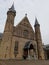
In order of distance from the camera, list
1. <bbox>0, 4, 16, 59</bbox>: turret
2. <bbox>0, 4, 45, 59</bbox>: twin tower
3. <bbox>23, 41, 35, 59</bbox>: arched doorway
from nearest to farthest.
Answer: <bbox>0, 4, 16, 59</bbox>: turret
<bbox>0, 4, 45, 59</bbox>: twin tower
<bbox>23, 41, 35, 59</bbox>: arched doorway

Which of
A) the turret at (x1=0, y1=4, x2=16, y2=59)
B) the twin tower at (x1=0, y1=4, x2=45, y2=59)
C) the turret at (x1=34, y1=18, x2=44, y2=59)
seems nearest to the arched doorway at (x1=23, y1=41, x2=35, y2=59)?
the twin tower at (x1=0, y1=4, x2=45, y2=59)

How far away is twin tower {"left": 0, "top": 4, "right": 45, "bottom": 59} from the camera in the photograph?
2530 centimetres

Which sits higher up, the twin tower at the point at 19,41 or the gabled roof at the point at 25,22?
the gabled roof at the point at 25,22

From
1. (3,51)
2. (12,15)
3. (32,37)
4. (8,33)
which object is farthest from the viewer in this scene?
(32,37)

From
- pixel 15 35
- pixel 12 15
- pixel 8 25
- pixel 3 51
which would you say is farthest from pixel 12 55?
pixel 12 15

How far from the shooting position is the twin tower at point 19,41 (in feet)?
83.0

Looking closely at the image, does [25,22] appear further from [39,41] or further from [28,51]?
[28,51]

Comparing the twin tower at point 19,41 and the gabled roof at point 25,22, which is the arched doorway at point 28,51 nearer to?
the twin tower at point 19,41

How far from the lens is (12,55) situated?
25297 mm

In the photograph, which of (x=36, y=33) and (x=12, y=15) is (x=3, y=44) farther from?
(x=36, y=33)

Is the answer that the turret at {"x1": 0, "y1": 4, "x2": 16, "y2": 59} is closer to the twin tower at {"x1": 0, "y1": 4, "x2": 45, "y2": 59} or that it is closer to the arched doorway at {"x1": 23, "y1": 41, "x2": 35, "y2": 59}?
the twin tower at {"x1": 0, "y1": 4, "x2": 45, "y2": 59}

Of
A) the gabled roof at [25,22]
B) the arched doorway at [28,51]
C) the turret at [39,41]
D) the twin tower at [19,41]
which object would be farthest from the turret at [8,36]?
the turret at [39,41]

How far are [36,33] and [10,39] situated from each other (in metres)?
9.03

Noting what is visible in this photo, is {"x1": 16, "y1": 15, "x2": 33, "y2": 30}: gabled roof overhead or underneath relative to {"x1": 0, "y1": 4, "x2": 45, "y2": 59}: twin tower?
overhead
